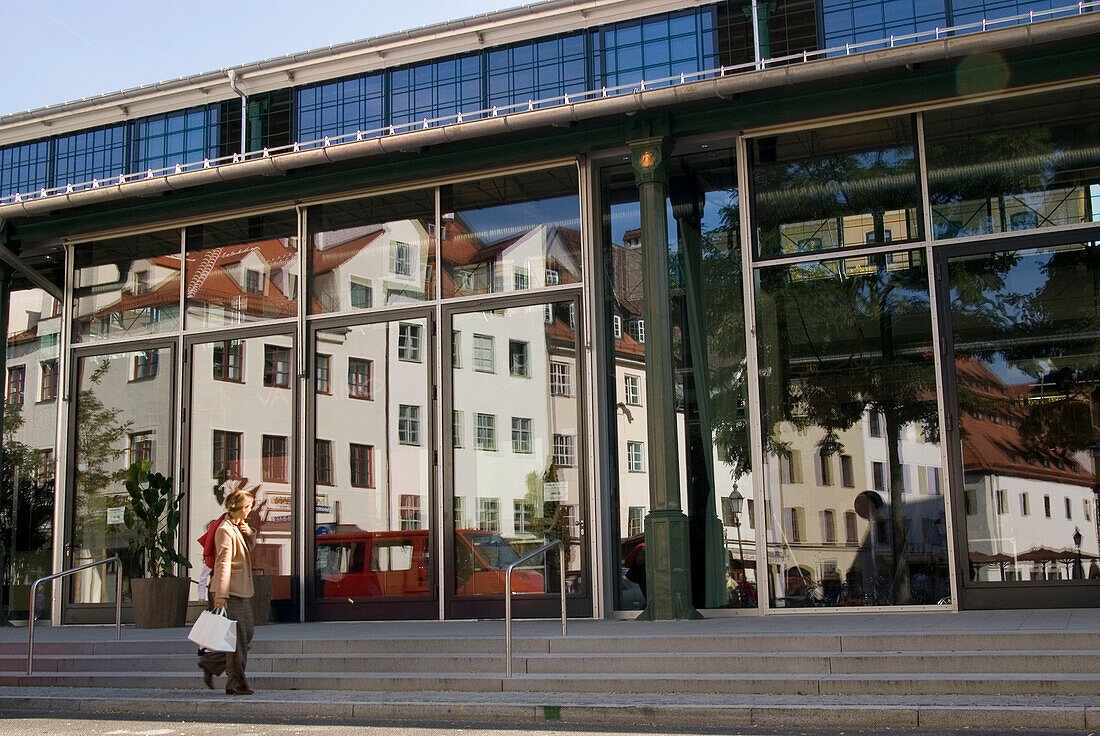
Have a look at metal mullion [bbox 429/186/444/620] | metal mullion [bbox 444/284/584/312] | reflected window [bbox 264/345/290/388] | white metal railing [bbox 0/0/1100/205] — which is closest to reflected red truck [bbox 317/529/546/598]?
metal mullion [bbox 429/186/444/620]

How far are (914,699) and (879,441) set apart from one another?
4.64 metres

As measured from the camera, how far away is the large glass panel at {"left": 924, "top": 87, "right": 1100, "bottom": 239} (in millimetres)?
11906

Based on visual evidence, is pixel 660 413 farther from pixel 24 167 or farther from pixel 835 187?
pixel 24 167

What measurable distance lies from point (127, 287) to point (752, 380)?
8.07 meters

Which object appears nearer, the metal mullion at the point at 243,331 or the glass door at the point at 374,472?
the glass door at the point at 374,472

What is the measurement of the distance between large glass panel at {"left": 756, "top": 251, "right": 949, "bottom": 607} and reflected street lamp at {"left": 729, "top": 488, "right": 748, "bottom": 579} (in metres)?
0.31

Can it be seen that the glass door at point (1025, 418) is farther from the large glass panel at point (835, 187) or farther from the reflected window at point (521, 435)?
the reflected window at point (521, 435)

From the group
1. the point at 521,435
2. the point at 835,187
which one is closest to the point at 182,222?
the point at 521,435

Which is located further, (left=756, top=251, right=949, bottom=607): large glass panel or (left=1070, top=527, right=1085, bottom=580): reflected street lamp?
(left=756, top=251, right=949, bottom=607): large glass panel

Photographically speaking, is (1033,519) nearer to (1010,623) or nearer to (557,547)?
(1010,623)

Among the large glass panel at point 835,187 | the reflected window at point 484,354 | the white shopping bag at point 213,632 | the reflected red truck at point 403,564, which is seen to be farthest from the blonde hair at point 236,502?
the large glass panel at point 835,187

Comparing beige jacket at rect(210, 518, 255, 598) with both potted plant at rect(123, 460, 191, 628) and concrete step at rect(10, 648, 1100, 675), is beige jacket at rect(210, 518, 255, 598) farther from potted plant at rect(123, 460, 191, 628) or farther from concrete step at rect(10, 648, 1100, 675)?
potted plant at rect(123, 460, 191, 628)

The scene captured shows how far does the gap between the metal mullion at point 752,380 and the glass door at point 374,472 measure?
3479mm

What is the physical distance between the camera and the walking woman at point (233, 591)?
30.5 ft
